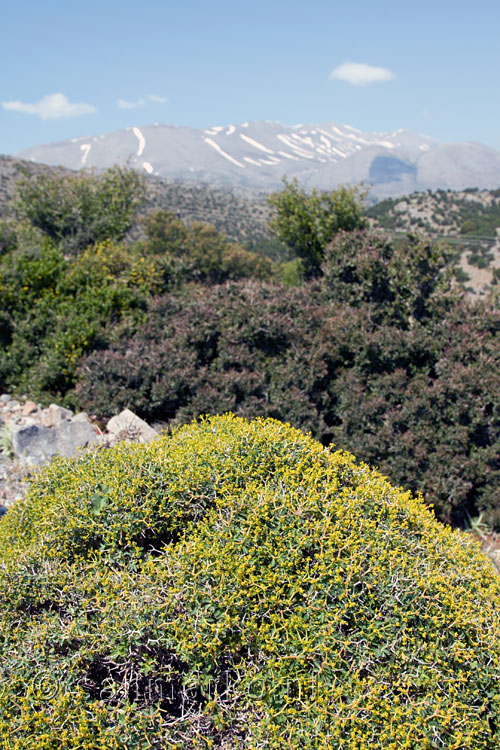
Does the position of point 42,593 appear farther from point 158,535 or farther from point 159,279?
point 159,279

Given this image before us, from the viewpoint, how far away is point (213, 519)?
301 cm

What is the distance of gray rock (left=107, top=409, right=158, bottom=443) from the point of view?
603 cm

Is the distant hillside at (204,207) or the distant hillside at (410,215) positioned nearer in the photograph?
the distant hillside at (410,215)

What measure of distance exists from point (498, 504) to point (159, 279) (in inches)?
278

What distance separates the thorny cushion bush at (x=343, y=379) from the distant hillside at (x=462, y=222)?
23417 millimetres

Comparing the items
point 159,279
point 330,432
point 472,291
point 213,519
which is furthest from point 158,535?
point 472,291

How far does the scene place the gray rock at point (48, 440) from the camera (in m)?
6.38

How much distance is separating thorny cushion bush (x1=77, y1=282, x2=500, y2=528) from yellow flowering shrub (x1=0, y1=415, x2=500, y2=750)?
3454 millimetres

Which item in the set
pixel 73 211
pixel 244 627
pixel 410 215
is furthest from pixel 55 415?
pixel 410 215

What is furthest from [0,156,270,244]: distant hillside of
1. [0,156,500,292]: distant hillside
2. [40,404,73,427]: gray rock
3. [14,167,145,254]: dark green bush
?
[40,404,73,427]: gray rock

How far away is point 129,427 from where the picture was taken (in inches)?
253

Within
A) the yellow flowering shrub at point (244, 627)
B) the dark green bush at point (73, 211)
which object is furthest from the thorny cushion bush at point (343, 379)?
the dark green bush at point (73, 211)

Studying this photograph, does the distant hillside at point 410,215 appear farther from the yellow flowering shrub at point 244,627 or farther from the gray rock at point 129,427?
the yellow flowering shrub at point 244,627

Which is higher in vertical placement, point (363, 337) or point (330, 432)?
point (363, 337)
